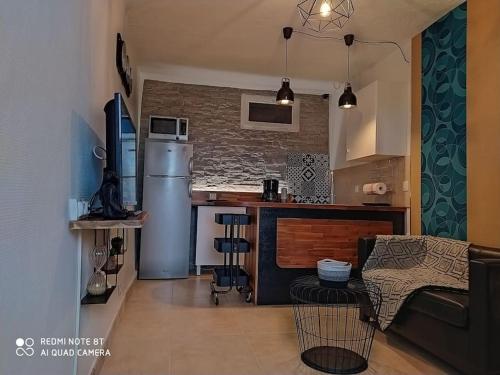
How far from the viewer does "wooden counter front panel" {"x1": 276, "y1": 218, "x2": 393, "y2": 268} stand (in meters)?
3.33

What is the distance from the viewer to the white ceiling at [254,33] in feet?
10.2

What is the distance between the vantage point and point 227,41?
3.85 m

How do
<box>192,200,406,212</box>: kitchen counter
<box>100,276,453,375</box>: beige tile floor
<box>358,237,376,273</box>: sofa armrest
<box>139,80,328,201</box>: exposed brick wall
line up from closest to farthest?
1. <box>100,276,453,375</box>: beige tile floor
2. <box>358,237,376,273</box>: sofa armrest
3. <box>192,200,406,212</box>: kitchen counter
4. <box>139,80,328,201</box>: exposed brick wall

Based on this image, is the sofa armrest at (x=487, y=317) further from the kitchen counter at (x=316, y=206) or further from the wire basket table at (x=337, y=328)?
the kitchen counter at (x=316, y=206)

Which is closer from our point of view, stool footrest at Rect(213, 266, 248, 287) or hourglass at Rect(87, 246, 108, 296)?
hourglass at Rect(87, 246, 108, 296)

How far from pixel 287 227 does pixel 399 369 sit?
154cm

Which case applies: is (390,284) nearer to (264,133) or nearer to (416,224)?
(416,224)

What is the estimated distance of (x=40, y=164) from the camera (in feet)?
3.54

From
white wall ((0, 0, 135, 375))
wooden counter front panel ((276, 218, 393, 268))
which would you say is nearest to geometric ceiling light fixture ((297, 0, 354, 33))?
wooden counter front panel ((276, 218, 393, 268))

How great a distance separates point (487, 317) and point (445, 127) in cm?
184

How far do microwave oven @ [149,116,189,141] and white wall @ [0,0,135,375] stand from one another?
2857 mm

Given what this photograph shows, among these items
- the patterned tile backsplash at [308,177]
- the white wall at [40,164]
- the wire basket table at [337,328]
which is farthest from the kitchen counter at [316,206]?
the white wall at [40,164]

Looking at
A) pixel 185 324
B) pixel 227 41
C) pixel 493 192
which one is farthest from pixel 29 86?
pixel 227 41

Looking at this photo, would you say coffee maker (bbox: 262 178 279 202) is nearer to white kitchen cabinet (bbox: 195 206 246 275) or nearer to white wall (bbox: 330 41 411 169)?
white kitchen cabinet (bbox: 195 206 246 275)
